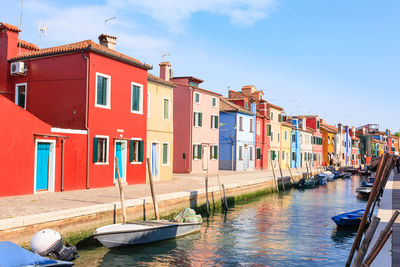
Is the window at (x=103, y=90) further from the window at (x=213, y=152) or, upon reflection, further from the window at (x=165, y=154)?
the window at (x=213, y=152)

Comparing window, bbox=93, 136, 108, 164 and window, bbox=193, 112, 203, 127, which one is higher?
window, bbox=193, 112, 203, 127

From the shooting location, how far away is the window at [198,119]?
33.2 metres

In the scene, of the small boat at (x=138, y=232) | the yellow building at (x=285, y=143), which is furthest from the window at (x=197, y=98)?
the yellow building at (x=285, y=143)

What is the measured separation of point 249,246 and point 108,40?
50.5 ft

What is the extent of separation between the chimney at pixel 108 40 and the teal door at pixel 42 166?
8.77 metres

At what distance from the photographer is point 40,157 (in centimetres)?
1606

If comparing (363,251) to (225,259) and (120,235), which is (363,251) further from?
(120,235)

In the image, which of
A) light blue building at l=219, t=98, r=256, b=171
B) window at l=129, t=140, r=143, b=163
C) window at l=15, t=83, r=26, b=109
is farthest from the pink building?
window at l=15, t=83, r=26, b=109

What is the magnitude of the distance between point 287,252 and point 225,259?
2229 millimetres

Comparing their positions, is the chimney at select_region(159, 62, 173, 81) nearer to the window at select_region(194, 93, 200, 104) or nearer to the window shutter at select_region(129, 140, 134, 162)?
the window at select_region(194, 93, 200, 104)

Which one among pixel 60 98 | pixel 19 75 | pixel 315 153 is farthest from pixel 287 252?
pixel 315 153

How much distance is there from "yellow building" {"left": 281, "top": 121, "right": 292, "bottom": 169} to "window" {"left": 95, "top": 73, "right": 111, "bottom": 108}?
35.2 meters

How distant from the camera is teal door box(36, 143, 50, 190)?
16.0 m

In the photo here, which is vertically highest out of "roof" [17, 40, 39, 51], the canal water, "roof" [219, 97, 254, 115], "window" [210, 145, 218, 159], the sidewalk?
"roof" [17, 40, 39, 51]
